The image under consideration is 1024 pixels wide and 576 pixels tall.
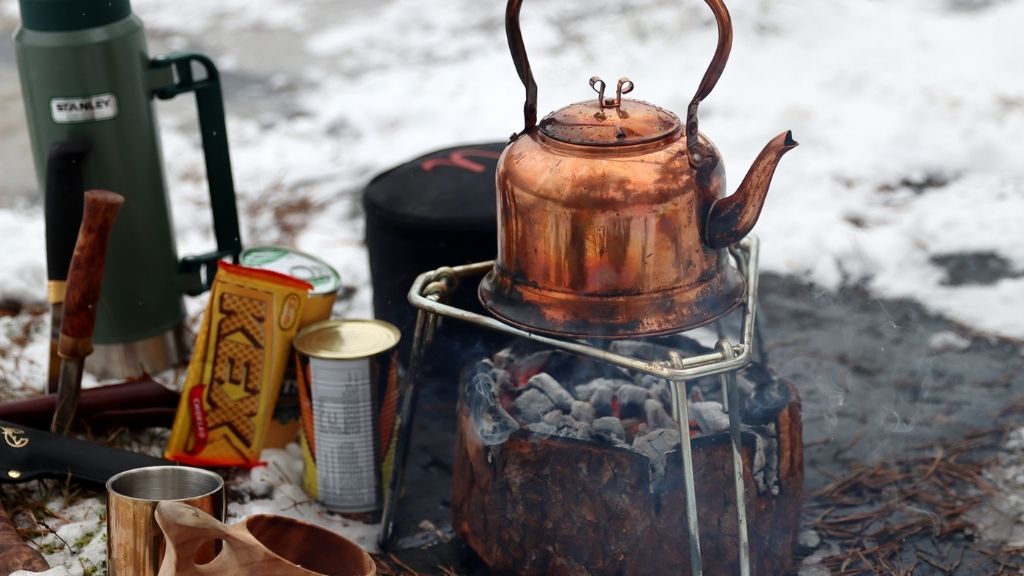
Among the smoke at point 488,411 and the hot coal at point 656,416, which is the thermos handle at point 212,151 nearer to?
the smoke at point 488,411

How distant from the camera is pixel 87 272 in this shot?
3.05 meters

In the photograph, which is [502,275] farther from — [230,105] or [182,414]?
[230,105]

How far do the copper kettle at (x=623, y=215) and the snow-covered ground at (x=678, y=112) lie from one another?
2.05m

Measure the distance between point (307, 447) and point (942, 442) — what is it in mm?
1950

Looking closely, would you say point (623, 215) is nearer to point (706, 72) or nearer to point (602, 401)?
point (706, 72)

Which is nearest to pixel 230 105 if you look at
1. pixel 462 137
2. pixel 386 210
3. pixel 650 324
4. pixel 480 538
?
pixel 462 137

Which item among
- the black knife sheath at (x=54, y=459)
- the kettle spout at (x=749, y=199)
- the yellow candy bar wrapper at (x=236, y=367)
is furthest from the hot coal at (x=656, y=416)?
the black knife sheath at (x=54, y=459)

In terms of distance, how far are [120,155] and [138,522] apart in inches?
61.9

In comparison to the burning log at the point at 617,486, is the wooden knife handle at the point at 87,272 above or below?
above

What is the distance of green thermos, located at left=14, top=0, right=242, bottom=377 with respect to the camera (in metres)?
3.44

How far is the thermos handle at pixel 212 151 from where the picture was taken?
371 cm

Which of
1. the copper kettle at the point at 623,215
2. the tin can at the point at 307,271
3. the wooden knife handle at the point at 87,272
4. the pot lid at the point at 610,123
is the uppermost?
the pot lid at the point at 610,123

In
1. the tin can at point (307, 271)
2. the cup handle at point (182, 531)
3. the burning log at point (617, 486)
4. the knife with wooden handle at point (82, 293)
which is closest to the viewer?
the cup handle at point (182, 531)

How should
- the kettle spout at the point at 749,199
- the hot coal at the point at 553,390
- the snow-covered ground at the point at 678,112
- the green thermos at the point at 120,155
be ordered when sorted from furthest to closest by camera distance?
the snow-covered ground at the point at 678,112
the green thermos at the point at 120,155
the hot coal at the point at 553,390
the kettle spout at the point at 749,199
